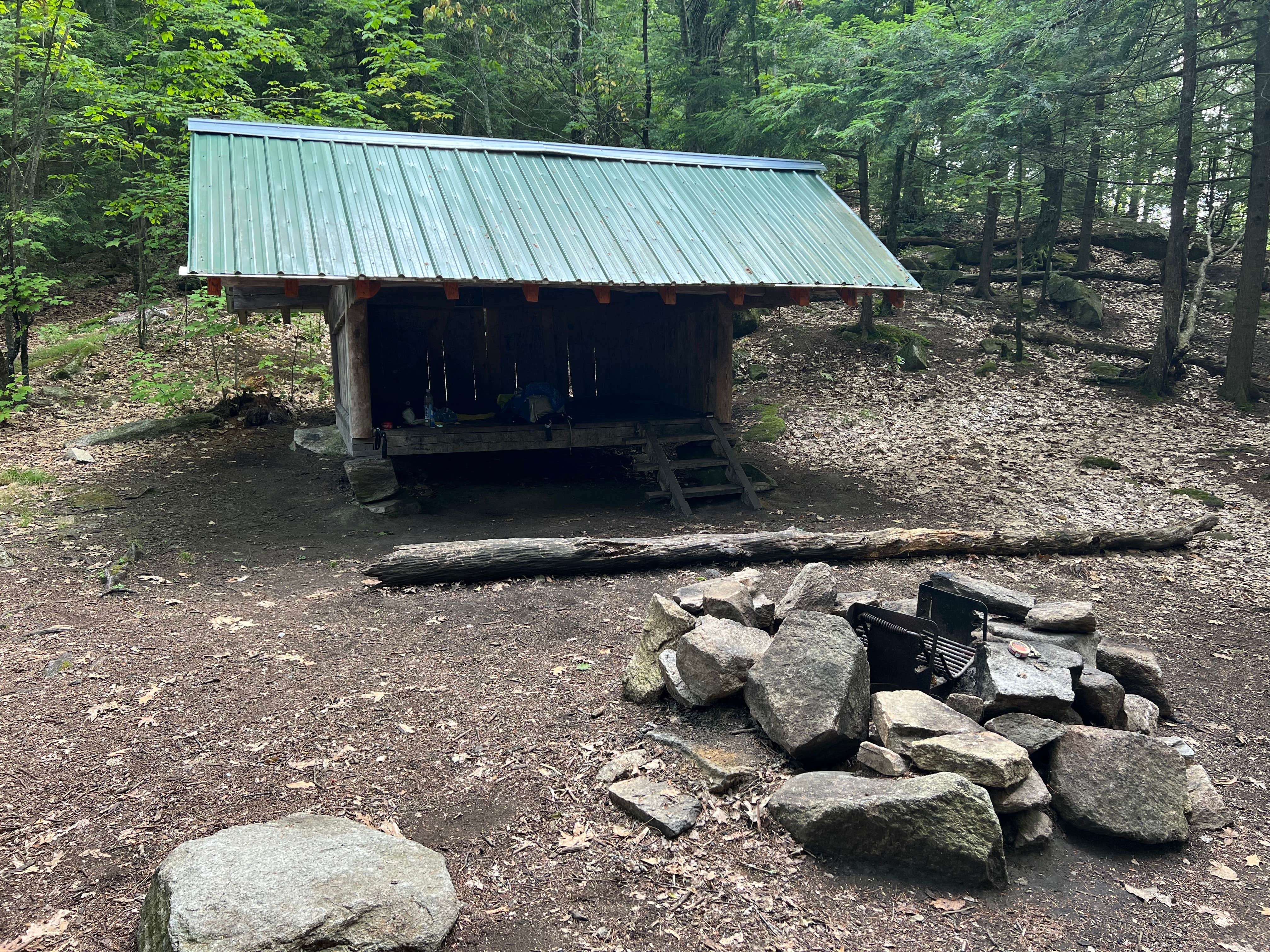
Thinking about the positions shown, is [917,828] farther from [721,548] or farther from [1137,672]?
[721,548]

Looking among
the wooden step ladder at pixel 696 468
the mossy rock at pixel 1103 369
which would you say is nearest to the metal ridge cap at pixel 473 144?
the wooden step ladder at pixel 696 468

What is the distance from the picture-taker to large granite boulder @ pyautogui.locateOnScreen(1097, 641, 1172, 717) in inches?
173

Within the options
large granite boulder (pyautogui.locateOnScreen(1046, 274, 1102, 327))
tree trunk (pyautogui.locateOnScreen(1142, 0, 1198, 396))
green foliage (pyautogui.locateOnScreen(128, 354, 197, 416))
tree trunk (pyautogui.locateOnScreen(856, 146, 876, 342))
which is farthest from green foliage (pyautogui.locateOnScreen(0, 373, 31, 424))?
large granite boulder (pyautogui.locateOnScreen(1046, 274, 1102, 327))

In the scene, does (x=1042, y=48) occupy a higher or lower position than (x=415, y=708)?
higher

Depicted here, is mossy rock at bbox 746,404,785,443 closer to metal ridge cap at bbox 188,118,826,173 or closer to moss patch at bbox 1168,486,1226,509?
metal ridge cap at bbox 188,118,826,173

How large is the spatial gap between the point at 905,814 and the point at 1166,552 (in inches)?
248

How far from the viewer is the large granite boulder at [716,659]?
12.3 ft

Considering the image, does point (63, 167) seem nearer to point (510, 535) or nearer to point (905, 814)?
point (510, 535)

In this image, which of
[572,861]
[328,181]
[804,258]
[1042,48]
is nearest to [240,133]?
[328,181]

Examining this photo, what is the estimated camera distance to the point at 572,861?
2.96 meters

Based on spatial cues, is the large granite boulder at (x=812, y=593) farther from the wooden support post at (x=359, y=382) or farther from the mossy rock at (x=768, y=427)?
the mossy rock at (x=768, y=427)

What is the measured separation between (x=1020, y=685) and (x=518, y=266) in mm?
5707

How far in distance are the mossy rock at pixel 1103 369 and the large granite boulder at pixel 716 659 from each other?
12.4 m

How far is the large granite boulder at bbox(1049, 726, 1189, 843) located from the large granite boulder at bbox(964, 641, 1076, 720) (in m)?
0.17
